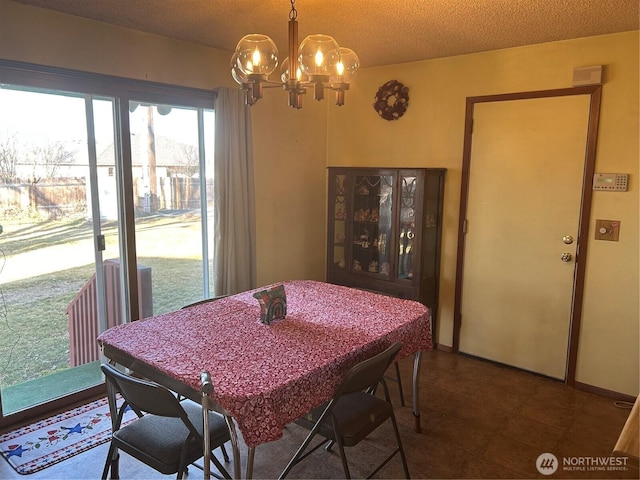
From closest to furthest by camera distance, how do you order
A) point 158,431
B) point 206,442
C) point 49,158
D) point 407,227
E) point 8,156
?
1. point 206,442
2. point 158,431
3. point 8,156
4. point 49,158
5. point 407,227

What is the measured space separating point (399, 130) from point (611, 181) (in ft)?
5.43

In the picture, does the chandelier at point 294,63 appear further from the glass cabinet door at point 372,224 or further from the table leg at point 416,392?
the glass cabinet door at point 372,224

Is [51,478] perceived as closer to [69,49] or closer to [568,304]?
[69,49]

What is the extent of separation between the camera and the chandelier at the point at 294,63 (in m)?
1.93

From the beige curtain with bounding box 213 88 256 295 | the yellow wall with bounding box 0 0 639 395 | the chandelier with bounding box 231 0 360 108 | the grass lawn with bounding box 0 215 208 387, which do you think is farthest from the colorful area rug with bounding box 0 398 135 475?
the chandelier with bounding box 231 0 360 108

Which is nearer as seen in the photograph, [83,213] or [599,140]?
[83,213]

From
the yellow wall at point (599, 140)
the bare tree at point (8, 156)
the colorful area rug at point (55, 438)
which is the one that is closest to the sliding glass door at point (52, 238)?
the bare tree at point (8, 156)

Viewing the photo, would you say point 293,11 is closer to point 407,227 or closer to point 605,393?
point 407,227

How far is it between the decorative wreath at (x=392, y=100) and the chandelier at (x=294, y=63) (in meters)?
1.92

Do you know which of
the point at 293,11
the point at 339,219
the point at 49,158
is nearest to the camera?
the point at 293,11

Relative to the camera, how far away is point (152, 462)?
1804mm

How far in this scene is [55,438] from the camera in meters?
2.63

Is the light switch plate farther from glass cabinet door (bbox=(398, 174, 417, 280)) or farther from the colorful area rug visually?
the colorful area rug

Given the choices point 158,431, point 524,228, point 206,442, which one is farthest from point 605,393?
point 158,431
